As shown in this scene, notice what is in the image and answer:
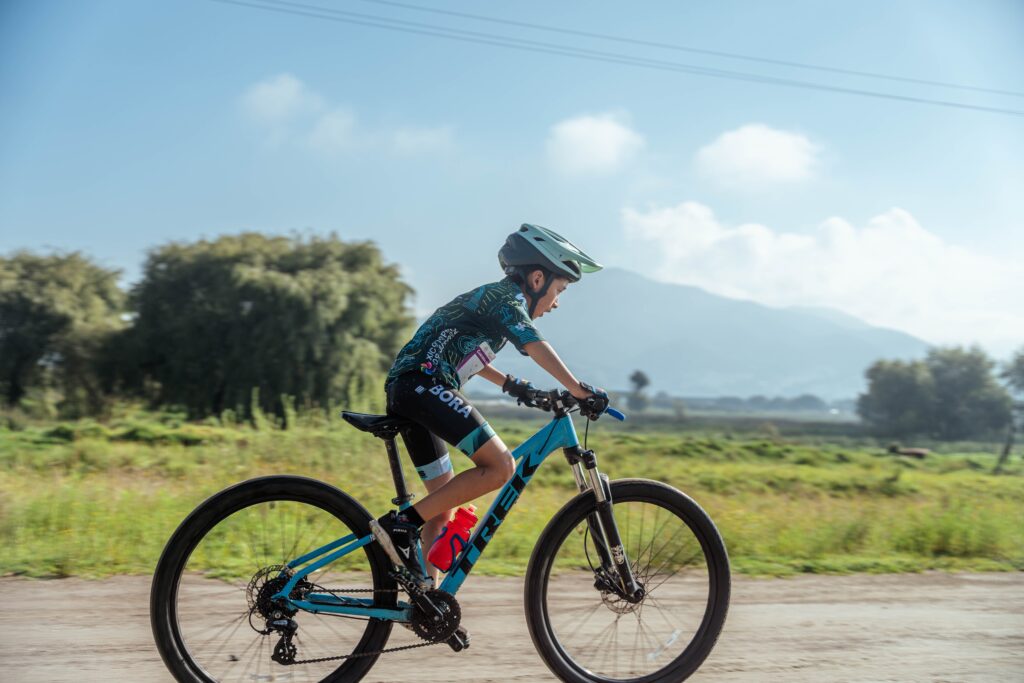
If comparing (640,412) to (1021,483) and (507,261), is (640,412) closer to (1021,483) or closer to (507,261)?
(1021,483)

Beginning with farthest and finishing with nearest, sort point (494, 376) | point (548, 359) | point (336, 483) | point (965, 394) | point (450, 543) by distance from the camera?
point (965, 394)
point (336, 483)
point (494, 376)
point (450, 543)
point (548, 359)

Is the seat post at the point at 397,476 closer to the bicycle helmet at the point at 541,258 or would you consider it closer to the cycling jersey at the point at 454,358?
the cycling jersey at the point at 454,358

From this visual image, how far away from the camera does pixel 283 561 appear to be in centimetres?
346

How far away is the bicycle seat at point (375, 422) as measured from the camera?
3.30 meters

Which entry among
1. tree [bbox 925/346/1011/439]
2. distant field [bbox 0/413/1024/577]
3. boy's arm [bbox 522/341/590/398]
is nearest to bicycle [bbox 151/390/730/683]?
boy's arm [bbox 522/341/590/398]

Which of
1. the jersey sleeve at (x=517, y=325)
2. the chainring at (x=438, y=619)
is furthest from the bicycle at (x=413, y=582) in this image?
the jersey sleeve at (x=517, y=325)

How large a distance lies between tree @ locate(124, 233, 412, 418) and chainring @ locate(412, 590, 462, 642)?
25.1 metres

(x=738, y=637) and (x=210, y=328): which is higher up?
(x=210, y=328)

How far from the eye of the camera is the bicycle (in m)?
3.28

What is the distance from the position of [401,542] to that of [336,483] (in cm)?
554

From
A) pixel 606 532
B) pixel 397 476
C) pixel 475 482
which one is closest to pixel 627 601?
pixel 606 532

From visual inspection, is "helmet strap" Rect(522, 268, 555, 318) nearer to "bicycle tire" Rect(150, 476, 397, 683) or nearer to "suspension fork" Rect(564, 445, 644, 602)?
"suspension fork" Rect(564, 445, 644, 602)

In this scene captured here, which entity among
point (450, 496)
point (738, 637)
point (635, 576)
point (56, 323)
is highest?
point (56, 323)

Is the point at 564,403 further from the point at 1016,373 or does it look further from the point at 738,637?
the point at 1016,373
